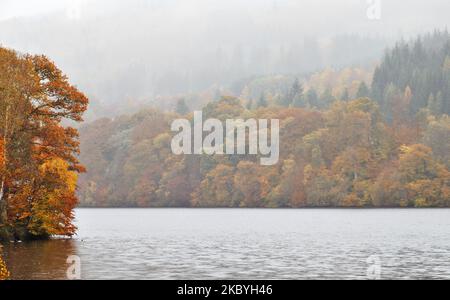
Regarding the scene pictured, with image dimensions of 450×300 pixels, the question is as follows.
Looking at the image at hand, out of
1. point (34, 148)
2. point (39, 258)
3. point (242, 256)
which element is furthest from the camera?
point (34, 148)

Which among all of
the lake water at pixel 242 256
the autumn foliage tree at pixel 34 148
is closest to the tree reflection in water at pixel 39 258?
the lake water at pixel 242 256

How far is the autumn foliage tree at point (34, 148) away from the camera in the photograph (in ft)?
210

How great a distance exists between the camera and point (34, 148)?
222 ft

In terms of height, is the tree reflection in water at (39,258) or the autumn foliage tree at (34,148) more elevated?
the autumn foliage tree at (34,148)

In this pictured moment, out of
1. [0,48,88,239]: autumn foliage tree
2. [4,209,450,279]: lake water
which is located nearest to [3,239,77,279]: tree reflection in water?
[4,209,450,279]: lake water

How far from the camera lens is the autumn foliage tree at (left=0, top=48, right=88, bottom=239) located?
210ft

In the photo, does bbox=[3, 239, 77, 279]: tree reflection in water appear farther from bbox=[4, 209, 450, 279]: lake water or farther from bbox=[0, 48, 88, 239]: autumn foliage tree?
bbox=[0, 48, 88, 239]: autumn foliage tree

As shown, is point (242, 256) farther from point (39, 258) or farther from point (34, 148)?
point (34, 148)

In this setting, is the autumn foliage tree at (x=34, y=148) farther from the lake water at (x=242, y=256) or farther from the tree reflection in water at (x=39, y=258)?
the lake water at (x=242, y=256)

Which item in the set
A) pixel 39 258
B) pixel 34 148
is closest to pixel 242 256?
pixel 39 258

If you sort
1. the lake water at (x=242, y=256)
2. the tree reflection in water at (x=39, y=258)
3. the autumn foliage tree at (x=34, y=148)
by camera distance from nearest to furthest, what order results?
the tree reflection in water at (x=39, y=258), the lake water at (x=242, y=256), the autumn foliage tree at (x=34, y=148)
